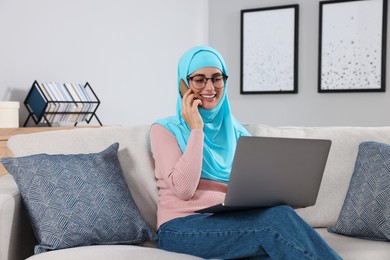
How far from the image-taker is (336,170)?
242 centimetres

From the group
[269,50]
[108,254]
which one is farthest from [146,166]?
[269,50]

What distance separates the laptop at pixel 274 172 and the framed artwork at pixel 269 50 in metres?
3.34

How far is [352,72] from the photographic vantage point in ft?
16.1

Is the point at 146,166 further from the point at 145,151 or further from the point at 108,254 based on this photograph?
the point at 108,254

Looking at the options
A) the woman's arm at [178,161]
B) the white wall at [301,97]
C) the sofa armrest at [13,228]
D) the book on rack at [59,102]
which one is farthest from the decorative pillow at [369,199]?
the white wall at [301,97]

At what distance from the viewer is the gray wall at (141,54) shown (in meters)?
3.46

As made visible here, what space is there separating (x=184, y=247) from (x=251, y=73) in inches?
138

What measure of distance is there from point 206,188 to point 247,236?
46 centimetres

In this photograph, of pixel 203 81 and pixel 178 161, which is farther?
pixel 203 81

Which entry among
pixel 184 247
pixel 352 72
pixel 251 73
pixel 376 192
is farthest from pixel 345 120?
pixel 184 247

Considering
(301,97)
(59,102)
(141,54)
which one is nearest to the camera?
(59,102)

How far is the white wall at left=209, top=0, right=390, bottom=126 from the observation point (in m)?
4.86

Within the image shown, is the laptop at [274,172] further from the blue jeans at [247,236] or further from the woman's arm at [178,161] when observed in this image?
the woman's arm at [178,161]

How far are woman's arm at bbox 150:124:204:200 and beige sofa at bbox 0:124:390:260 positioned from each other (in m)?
0.14
